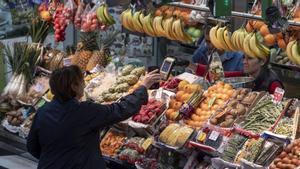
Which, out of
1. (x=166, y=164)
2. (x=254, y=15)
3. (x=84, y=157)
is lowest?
(x=166, y=164)

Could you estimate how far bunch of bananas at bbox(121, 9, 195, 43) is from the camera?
5867 millimetres

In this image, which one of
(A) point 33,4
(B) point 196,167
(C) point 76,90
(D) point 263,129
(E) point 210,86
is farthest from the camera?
(A) point 33,4

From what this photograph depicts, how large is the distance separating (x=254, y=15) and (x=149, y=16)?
1.15 metres

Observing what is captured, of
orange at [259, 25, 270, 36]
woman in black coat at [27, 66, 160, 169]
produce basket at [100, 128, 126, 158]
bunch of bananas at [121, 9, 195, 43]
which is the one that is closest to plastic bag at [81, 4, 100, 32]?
bunch of bananas at [121, 9, 195, 43]

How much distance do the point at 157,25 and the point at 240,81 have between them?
0.88m

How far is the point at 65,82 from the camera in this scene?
4.35m

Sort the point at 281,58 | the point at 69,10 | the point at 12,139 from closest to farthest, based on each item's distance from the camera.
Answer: the point at 69,10 < the point at 12,139 < the point at 281,58

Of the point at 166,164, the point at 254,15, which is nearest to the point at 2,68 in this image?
the point at 166,164

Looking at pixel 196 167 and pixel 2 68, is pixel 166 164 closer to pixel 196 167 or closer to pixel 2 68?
pixel 196 167

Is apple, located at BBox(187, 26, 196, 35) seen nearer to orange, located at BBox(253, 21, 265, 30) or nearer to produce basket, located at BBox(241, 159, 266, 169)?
orange, located at BBox(253, 21, 265, 30)

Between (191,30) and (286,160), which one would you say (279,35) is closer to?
(191,30)

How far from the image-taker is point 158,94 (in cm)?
593

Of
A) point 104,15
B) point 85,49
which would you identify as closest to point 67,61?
point 85,49

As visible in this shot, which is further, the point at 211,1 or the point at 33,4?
the point at 33,4
